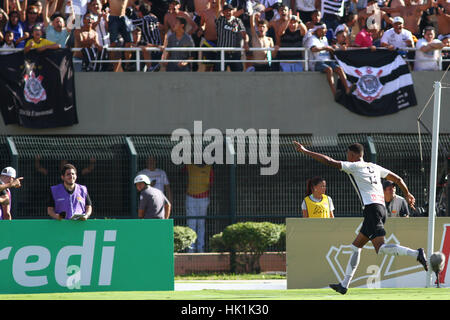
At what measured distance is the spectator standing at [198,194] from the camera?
18547 mm

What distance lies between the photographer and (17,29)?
64.9 feet

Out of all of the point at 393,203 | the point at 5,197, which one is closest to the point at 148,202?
the point at 5,197

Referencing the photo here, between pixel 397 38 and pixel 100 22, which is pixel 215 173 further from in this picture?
pixel 397 38

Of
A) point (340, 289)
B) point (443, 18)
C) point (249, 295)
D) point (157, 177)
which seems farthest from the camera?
point (443, 18)

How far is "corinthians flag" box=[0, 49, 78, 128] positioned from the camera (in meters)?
19.3

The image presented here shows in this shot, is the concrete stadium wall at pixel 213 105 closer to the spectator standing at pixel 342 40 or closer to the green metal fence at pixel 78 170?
the spectator standing at pixel 342 40

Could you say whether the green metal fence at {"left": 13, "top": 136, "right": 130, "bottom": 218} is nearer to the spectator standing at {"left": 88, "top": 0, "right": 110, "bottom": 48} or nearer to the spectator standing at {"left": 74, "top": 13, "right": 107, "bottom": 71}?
the spectator standing at {"left": 74, "top": 13, "right": 107, "bottom": 71}

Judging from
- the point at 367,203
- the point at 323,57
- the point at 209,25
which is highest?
the point at 209,25

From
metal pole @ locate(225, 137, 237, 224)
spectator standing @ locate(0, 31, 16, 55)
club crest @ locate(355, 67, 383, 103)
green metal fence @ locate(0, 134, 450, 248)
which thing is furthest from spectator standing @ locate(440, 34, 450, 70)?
spectator standing @ locate(0, 31, 16, 55)

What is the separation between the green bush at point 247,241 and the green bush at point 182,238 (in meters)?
0.47

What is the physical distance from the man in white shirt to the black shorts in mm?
9104

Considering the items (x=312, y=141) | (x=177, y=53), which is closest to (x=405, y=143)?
(x=312, y=141)

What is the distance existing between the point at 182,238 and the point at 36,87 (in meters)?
4.66

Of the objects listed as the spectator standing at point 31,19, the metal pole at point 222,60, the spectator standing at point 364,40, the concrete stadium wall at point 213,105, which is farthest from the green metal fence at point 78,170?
the spectator standing at point 364,40
